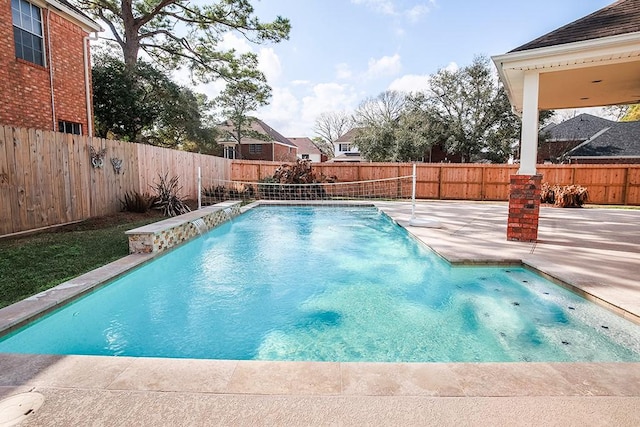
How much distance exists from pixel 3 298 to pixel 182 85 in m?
18.7

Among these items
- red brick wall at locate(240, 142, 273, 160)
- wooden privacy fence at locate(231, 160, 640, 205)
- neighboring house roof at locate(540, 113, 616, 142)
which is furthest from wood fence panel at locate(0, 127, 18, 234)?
red brick wall at locate(240, 142, 273, 160)

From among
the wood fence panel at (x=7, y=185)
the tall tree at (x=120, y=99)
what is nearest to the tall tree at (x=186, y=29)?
the tall tree at (x=120, y=99)

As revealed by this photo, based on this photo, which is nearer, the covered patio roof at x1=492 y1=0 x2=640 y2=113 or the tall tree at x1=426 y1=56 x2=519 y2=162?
the covered patio roof at x1=492 y1=0 x2=640 y2=113

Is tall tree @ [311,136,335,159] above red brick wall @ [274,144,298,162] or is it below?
above

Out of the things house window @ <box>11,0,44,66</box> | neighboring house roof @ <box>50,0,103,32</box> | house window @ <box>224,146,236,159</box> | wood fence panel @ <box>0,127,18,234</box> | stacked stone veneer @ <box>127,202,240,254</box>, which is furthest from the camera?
house window @ <box>224,146,236,159</box>

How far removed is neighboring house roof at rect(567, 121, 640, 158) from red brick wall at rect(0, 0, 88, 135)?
26.9 m

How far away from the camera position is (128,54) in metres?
16.0

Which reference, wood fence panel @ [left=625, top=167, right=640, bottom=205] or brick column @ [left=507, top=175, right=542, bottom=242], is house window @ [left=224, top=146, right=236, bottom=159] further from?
brick column @ [left=507, top=175, right=542, bottom=242]

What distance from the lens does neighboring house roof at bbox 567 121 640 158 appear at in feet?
71.5

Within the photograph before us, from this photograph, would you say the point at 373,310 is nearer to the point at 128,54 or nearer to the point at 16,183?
the point at 16,183

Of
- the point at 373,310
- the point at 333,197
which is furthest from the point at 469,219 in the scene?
the point at 333,197

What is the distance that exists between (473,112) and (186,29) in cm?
1791

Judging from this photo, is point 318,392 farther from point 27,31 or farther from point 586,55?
point 27,31

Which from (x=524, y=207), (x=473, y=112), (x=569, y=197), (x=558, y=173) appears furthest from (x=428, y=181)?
(x=524, y=207)
